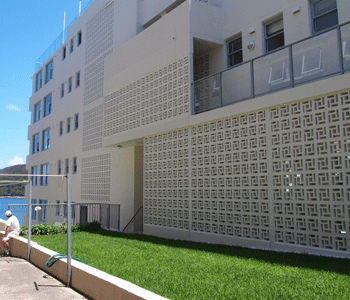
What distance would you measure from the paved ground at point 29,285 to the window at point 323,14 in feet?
30.7

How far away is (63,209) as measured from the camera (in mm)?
22188

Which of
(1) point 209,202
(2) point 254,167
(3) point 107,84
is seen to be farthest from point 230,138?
(3) point 107,84

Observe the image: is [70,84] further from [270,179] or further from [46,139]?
[270,179]

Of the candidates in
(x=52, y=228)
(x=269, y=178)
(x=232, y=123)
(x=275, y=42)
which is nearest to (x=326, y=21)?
(x=275, y=42)

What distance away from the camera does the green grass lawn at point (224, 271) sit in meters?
4.77

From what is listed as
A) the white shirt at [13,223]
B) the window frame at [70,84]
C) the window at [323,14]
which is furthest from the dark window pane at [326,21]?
the window frame at [70,84]

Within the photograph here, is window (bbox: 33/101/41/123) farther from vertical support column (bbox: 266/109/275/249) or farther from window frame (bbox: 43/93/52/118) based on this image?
vertical support column (bbox: 266/109/275/249)

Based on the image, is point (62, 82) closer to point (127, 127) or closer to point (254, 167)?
point (127, 127)

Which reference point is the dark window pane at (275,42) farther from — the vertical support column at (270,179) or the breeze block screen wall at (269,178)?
the vertical support column at (270,179)

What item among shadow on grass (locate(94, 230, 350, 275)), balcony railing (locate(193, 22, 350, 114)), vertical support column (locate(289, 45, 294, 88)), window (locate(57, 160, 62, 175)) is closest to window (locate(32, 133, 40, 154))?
window (locate(57, 160, 62, 175))

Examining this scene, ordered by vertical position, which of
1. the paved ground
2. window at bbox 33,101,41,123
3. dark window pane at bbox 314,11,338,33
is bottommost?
the paved ground

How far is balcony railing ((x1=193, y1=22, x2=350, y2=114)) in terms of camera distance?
Answer: 7.41 m

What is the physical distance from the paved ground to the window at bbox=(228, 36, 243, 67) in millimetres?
9176

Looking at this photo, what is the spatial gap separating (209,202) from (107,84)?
8490 mm
